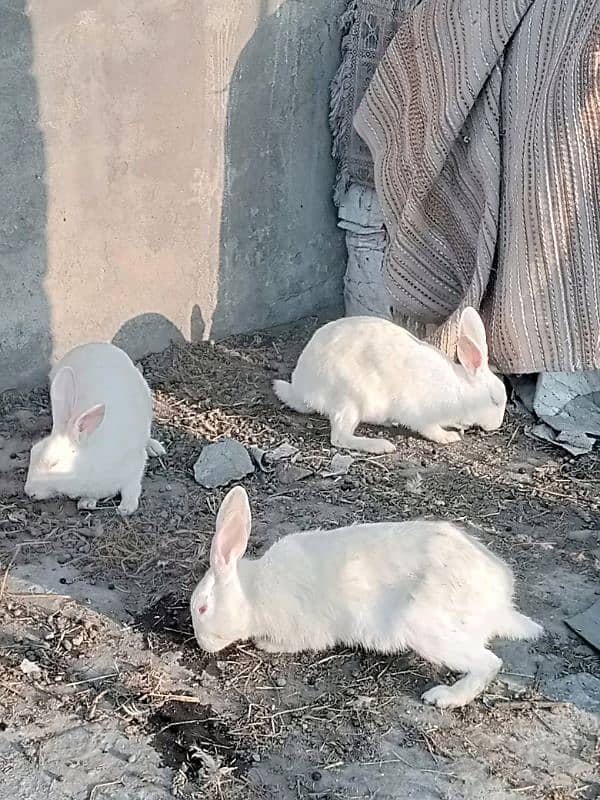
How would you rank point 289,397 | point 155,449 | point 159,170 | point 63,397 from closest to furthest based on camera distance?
point 63,397 < point 155,449 < point 289,397 < point 159,170

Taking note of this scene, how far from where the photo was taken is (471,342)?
4.73 m

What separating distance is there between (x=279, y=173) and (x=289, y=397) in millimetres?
1344

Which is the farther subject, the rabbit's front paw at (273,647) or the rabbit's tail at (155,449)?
the rabbit's tail at (155,449)

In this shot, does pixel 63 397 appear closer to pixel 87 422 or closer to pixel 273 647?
pixel 87 422

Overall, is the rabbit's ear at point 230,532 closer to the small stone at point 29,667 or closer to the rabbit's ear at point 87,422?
the small stone at point 29,667

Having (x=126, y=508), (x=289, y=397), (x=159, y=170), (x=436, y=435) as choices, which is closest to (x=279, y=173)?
(x=159, y=170)

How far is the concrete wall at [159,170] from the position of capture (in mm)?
4676

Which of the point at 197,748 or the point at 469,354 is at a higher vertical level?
the point at 469,354

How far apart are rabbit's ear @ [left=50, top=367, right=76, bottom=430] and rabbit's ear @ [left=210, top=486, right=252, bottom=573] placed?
1047mm

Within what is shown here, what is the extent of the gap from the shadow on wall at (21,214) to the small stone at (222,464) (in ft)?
3.34

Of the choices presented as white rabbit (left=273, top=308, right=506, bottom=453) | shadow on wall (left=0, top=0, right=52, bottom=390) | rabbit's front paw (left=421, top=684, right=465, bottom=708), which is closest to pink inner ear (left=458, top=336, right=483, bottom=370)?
white rabbit (left=273, top=308, right=506, bottom=453)

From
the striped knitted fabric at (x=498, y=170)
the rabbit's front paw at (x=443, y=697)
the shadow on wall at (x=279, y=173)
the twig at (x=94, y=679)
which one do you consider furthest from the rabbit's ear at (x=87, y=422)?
the striped knitted fabric at (x=498, y=170)

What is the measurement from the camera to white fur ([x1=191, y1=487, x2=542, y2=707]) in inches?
123

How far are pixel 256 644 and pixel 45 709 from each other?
64cm
